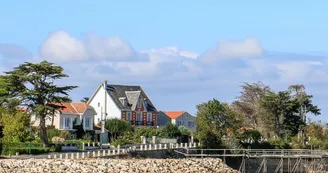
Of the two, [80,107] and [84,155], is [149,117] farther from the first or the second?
[84,155]

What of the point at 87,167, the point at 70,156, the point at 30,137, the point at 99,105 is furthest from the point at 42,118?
the point at 99,105

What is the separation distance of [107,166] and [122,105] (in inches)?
2369

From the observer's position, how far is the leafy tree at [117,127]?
10188cm

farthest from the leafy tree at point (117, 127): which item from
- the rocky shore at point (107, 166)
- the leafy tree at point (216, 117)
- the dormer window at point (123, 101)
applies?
the rocky shore at point (107, 166)

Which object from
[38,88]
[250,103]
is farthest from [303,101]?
[38,88]

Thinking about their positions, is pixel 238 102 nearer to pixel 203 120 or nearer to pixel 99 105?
pixel 99 105

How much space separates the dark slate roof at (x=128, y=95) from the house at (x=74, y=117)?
5197 mm

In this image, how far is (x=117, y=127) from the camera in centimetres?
10188

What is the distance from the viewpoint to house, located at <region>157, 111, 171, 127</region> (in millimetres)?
122250

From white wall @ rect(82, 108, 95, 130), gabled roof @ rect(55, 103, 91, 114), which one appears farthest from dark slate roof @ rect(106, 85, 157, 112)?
gabled roof @ rect(55, 103, 91, 114)

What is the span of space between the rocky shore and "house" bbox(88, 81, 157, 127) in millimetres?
50782

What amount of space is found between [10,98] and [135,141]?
70.1 feet

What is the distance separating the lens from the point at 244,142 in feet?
301

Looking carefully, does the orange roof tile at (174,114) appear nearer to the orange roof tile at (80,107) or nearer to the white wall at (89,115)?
the orange roof tile at (80,107)
